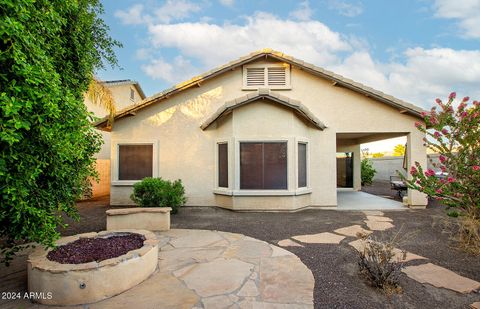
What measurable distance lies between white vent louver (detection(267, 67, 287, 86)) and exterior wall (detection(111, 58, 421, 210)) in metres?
0.38

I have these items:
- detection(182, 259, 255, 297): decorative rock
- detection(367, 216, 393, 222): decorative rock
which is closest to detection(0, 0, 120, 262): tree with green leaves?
detection(182, 259, 255, 297): decorative rock

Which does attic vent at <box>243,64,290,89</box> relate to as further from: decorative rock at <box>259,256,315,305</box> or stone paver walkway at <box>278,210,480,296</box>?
decorative rock at <box>259,256,315,305</box>

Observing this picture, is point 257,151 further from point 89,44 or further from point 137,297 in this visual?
point 137,297

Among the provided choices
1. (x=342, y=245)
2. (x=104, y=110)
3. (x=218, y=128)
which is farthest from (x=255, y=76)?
(x=104, y=110)

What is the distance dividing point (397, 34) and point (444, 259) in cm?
1254

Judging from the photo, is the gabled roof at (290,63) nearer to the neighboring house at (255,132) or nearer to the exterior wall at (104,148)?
the neighboring house at (255,132)

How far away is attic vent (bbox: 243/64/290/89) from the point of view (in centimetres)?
1073

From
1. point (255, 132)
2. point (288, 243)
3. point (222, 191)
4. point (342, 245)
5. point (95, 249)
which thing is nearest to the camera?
point (95, 249)

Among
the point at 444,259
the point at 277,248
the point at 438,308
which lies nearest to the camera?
the point at 438,308

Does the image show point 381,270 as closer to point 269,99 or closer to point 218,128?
point 269,99

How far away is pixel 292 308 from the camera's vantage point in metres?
2.95

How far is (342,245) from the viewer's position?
5.43m

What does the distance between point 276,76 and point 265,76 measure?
0.47 metres

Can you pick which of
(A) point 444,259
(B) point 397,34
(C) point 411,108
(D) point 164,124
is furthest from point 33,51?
(B) point 397,34
